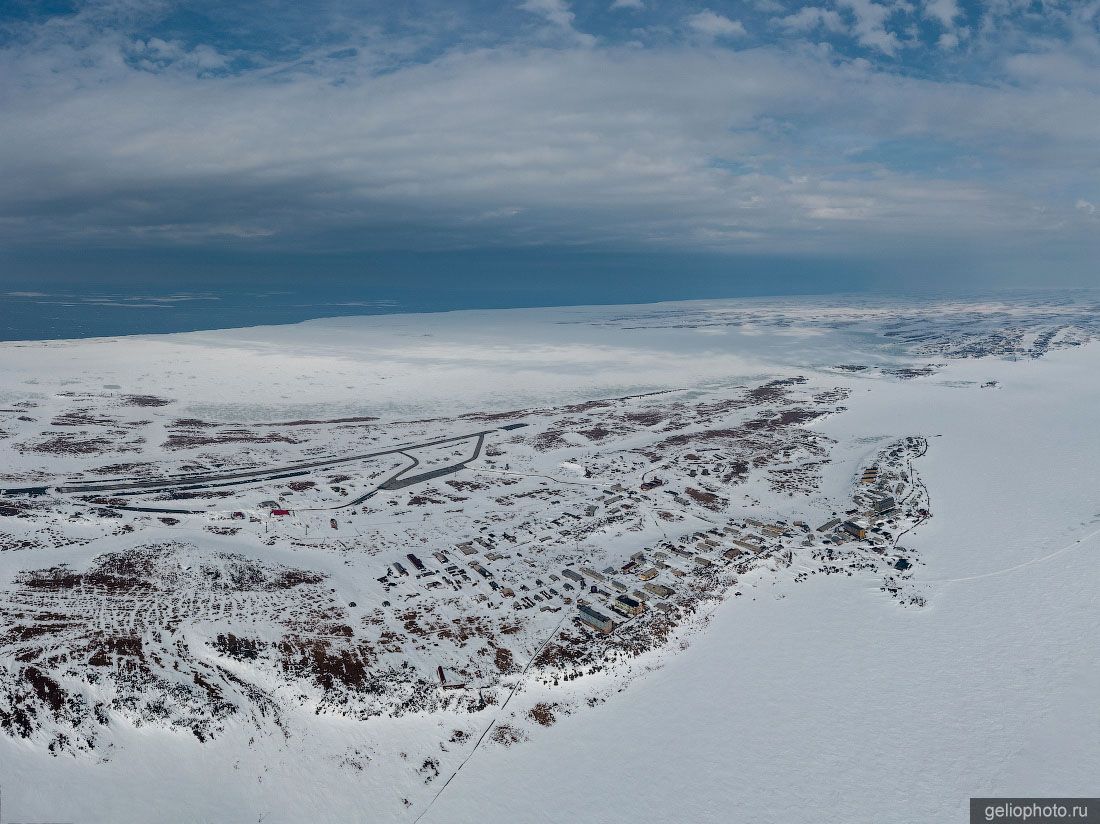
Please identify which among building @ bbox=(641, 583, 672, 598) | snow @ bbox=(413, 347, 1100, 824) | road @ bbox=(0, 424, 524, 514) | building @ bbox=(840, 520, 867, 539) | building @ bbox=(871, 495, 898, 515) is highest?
road @ bbox=(0, 424, 524, 514)

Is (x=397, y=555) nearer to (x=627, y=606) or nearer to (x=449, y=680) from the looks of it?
(x=449, y=680)

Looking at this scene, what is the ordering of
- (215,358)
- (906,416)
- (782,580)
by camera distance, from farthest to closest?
1. (215,358)
2. (906,416)
3. (782,580)

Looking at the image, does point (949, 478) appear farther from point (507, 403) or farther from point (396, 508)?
point (507, 403)

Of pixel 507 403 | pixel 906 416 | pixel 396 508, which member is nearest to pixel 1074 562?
pixel 906 416

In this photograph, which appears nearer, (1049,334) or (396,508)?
(396,508)

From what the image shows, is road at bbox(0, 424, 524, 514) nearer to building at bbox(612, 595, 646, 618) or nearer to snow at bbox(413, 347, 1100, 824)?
building at bbox(612, 595, 646, 618)

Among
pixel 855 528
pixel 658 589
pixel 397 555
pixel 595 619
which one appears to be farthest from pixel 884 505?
pixel 397 555

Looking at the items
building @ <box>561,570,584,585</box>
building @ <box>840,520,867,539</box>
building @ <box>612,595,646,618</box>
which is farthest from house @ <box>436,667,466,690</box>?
building @ <box>840,520,867,539</box>
